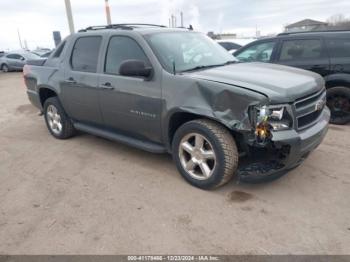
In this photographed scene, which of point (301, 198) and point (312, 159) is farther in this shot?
point (312, 159)

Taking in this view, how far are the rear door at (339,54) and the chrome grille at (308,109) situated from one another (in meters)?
2.47

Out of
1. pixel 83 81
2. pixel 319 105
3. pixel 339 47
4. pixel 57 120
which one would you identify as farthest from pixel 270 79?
pixel 57 120

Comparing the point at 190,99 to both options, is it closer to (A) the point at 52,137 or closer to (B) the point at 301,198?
(B) the point at 301,198

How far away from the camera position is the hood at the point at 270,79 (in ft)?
10.6

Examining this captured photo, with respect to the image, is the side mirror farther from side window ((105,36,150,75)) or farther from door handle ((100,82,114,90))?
door handle ((100,82,114,90))

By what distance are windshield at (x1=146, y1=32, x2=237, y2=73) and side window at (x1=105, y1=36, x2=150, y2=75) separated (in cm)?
21

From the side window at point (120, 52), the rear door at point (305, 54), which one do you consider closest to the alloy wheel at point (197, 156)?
the side window at point (120, 52)

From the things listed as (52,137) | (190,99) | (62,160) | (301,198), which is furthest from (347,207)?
(52,137)

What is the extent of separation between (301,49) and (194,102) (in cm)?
383

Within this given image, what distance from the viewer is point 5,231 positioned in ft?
10.4

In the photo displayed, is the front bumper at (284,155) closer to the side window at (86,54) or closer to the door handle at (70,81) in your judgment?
the side window at (86,54)

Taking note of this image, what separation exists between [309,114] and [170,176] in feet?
5.97

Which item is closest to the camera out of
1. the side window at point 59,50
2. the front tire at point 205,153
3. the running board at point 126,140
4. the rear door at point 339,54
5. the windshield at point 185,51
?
the front tire at point 205,153

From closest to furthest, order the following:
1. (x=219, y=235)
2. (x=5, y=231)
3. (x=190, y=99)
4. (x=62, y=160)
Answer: (x=219, y=235) < (x=5, y=231) < (x=190, y=99) < (x=62, y=160)
